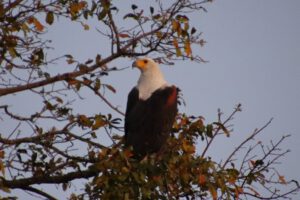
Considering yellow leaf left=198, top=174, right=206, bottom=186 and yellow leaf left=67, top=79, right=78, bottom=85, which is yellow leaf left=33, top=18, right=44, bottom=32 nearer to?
yellow leaf left=67, top=79, right=78, bottom=85

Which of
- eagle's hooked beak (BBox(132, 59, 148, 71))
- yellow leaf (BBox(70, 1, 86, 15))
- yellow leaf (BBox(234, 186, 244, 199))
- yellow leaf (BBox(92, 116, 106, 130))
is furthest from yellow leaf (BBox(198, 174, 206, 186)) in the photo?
eagle's hooked beak (BBox(132, 59, 148, 71))

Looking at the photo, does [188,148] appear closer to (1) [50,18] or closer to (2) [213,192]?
(2) [213,192]

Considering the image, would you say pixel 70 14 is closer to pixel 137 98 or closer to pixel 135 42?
pixel 135 42

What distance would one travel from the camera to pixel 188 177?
15.1 ft

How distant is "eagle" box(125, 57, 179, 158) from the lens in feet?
19.0

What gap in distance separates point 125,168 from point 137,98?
6.42 ft

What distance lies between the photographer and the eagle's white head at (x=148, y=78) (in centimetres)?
638

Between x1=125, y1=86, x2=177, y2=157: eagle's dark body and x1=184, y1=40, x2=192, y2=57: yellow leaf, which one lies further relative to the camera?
x1=125, y1=86, x2=177, y2=157: eagle's dark body

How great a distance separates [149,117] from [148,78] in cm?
79

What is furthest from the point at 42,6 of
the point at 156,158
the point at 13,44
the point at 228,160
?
the point at 228,160

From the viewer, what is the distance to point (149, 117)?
5.97m

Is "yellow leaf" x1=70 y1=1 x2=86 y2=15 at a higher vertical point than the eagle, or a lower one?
higher

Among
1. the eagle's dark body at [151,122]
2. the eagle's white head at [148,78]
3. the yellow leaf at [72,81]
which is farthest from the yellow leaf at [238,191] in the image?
the eagle's white head at [148,78]

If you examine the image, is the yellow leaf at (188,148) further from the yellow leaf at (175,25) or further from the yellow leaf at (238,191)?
the yellow leaf at (175,25)
